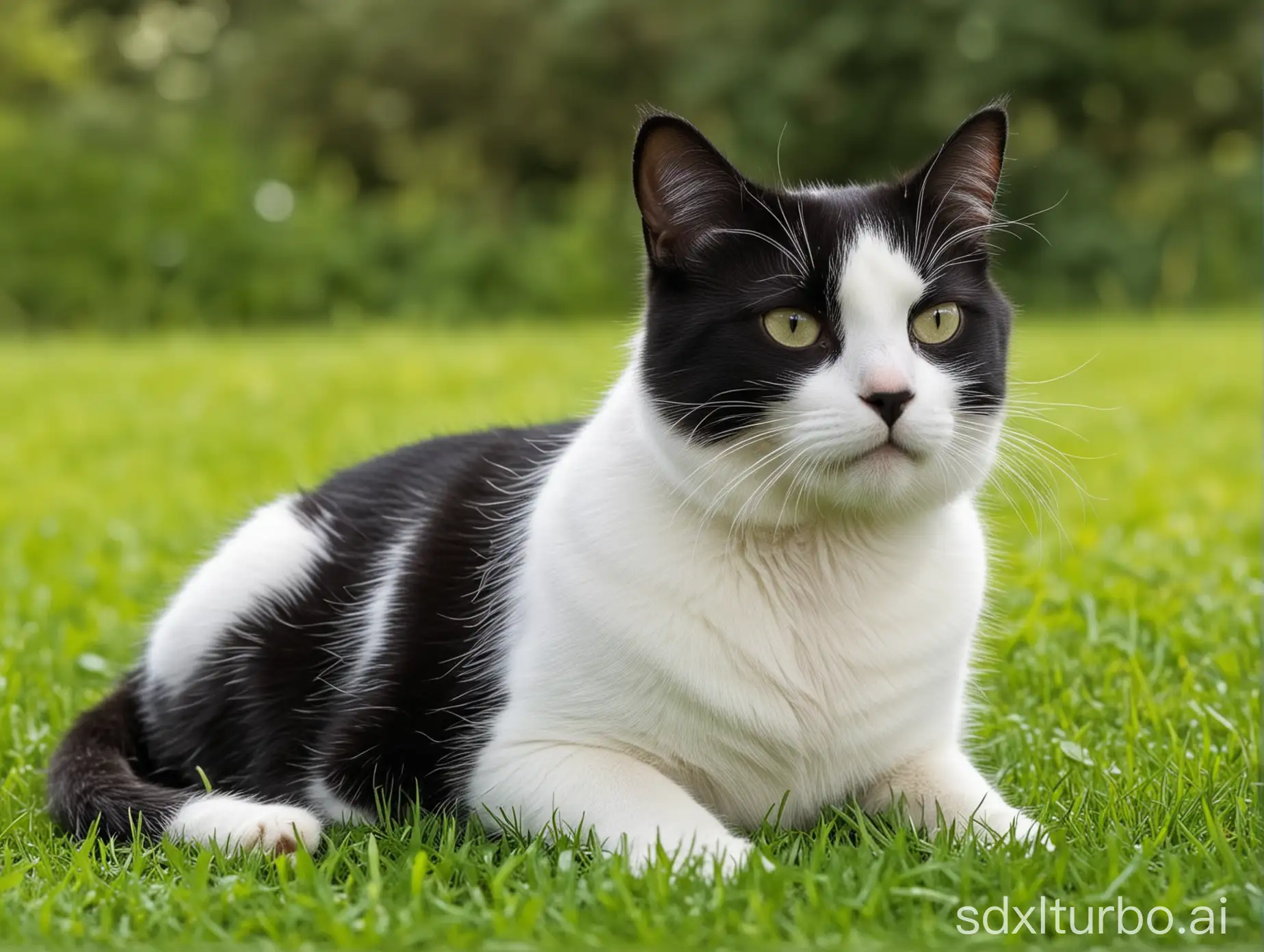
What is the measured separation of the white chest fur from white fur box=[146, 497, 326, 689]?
1.98ft

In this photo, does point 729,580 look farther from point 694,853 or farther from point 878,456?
point 694,853

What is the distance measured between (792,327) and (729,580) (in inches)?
14.9

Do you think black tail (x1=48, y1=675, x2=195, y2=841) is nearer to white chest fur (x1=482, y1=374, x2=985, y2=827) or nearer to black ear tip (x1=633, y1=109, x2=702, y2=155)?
white chest fur (x1=482, y1=374, x2=985, y2=827)

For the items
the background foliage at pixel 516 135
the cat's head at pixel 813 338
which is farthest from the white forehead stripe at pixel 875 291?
the background foliage at pixel 516 135

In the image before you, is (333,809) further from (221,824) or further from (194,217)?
(194,217)

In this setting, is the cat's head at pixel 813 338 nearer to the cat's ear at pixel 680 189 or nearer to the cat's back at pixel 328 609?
the cat's ear at pixel 680 189

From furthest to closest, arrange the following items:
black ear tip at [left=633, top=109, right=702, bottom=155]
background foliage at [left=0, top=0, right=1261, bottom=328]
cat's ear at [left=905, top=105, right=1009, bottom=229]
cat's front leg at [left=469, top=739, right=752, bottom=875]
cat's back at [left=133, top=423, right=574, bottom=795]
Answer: background foliage at [left=0, top=0, right=1261, bottom=328] < cat's back at [left=133, top=423, right=574, bottom=795] < cat's ear at [left=905, top=105, right=1009, bottom=229] < black ear tip at [left=633, top=109, right=702, bottom=155] < cat's front leg at [left=469, top=739, right=752, bottom=875]

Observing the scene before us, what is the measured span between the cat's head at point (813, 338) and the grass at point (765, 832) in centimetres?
24

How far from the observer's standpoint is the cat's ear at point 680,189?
1.93m

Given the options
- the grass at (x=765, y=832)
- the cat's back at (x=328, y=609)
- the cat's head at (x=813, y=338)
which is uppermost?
the cat's head at (x=813, y=338)

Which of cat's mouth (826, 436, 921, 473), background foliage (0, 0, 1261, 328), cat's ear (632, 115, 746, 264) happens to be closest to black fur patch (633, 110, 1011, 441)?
cat's ear (632, 115, 746, 264)

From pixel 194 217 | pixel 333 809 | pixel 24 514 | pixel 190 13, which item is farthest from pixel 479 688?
pixel 190 13

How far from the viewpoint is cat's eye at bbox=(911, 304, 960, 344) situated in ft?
6.26

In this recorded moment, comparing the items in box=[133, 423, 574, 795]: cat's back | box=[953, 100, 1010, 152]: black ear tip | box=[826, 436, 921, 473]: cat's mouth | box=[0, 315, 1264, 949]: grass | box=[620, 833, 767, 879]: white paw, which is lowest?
box=[0, 315, 1264, 949]: grass
